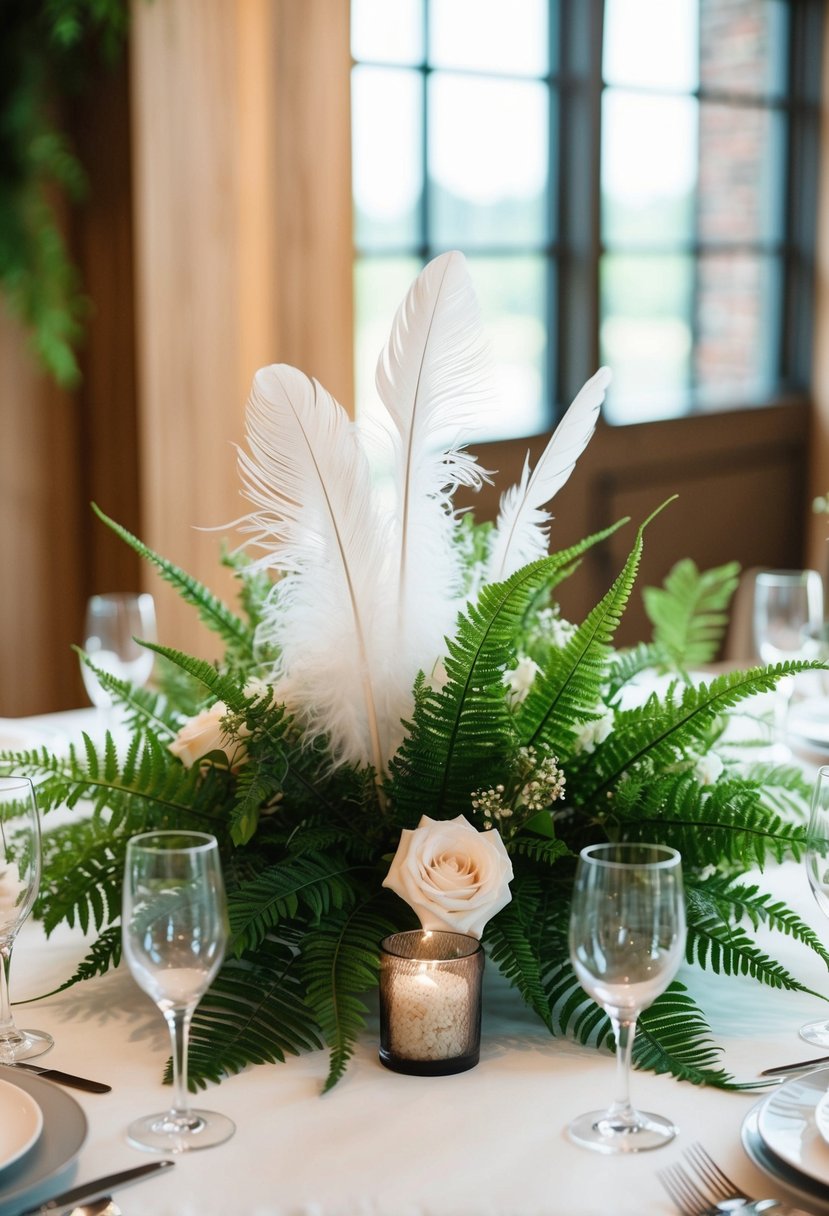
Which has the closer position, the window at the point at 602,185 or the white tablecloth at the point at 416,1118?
the white tablecloth at the point at 416,1118

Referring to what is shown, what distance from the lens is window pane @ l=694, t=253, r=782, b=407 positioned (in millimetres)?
4625

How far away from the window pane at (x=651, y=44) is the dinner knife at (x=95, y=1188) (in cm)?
364

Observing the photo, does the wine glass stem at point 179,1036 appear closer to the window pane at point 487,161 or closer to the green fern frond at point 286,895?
the green fern frond at point 286,895

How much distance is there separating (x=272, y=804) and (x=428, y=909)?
0.68ft

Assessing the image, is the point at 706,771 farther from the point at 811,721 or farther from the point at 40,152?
the point at 40,152

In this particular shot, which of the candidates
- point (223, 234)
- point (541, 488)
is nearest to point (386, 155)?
point (223, 234)

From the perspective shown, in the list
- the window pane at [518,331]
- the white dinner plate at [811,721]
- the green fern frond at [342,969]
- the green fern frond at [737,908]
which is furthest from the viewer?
the window pane at [518,331]

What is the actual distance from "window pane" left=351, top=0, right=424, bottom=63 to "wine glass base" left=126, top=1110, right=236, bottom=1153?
9.89 ft

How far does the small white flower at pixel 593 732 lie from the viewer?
3.62 feet

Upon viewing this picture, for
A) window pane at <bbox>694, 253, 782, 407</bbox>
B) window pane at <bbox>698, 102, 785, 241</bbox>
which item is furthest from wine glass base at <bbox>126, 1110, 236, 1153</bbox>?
window pane at <bbox>698, 102, 785, 241</bbox>

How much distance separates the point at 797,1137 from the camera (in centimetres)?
81

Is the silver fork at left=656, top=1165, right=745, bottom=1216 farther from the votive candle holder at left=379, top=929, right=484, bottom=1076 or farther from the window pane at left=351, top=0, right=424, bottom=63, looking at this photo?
the window pane at left=351, top=0, right=424, bottom=63

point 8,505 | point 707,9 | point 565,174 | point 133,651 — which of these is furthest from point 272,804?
point 707,9

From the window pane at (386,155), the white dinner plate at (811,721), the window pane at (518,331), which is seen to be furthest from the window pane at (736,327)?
the white dinner plate at (811,721)
